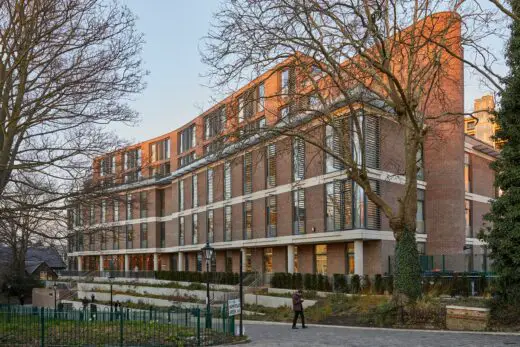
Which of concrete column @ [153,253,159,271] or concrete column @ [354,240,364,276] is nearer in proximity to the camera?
concrete column @ [354,240,364,276]

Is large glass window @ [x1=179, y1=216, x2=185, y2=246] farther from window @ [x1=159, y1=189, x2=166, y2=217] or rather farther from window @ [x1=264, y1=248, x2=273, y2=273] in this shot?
window @ [x1=264, y1=248, x2=273, y2=273]

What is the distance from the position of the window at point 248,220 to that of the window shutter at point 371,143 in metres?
14.6

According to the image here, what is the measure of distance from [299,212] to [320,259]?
143 inches

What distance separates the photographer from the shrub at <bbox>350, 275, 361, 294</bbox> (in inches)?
1307

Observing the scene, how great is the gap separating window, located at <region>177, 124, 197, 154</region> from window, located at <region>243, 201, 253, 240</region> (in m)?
18.5

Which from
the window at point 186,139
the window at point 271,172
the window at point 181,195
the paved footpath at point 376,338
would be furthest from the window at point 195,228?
the paved footpath at point 376,338

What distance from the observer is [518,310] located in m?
18.0

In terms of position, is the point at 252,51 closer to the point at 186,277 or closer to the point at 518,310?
the point at 518,310

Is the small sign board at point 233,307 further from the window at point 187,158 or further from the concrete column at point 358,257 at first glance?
the window at point 187,158

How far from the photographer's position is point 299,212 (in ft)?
136

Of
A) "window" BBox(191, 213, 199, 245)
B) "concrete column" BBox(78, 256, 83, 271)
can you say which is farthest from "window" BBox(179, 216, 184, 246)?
"concrete column" BBox(78, 256, 83, 271)

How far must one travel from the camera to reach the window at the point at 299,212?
40875 millimetres

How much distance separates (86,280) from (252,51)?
59.7 metres

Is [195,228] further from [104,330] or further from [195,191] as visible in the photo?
[104,330]
